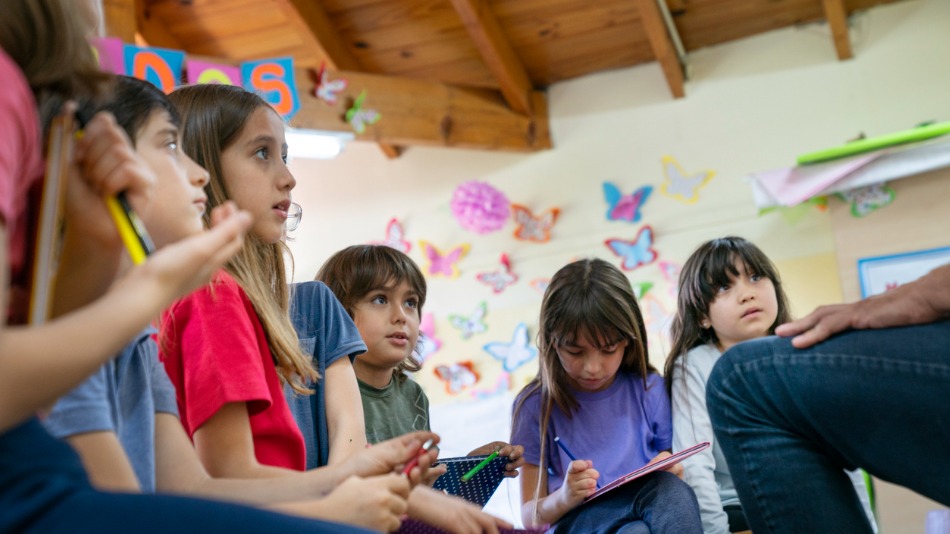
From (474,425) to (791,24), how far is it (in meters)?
2.12

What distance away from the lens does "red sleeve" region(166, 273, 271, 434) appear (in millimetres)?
1170

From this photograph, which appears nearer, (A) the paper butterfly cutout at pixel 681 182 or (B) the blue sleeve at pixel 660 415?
(B) the blue sleeve at pixel 660 415

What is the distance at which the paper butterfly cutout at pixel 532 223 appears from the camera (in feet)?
13.5

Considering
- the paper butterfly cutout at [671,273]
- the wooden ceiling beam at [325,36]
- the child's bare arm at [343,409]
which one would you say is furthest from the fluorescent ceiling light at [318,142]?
the child's bare arm at [343,409]

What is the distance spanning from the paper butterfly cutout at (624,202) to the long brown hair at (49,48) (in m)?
3.24

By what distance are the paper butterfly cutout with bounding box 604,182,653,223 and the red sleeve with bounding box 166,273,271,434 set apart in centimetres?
282

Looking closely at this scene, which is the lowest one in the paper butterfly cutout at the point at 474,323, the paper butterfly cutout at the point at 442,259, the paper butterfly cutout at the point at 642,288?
the paper butterfly cutout at the point at 474,323

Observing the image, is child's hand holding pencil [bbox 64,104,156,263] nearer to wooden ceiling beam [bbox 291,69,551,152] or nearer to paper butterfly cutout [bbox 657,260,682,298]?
wooden ceiling beam [bbox 291,69,551,152]

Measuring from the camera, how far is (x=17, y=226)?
2.49 feet

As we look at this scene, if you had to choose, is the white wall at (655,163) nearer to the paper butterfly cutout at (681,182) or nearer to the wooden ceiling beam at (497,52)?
the paper butterfly cutout at (681,182)

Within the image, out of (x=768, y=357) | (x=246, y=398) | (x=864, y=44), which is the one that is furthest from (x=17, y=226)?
(x=864, y=44)

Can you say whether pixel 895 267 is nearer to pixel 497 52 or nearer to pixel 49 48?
pixel 497 52

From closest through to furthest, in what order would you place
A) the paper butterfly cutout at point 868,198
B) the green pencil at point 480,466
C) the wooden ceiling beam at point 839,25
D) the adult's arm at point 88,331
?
the adult's arm at point 88,331
the green pencil at point 480,466
the paper butterfly cutout at point 868,198
the wooden ceiling beam at point 839,25

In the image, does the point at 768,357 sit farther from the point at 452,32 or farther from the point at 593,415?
the point at 452,32
